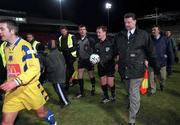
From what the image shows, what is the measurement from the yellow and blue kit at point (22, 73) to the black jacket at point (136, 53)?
2.00m

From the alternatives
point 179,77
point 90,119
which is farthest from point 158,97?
point 179,77

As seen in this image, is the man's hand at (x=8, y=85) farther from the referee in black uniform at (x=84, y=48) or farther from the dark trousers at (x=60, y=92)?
the referee in black uniform at (x=84, y=48)

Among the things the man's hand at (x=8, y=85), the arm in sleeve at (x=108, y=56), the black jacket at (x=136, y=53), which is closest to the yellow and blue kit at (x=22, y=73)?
the man's hand at (x=8, y=85)

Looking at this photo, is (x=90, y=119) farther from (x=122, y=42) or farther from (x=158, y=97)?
(x=158, y=97)

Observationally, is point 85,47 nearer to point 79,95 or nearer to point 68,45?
point 68,45

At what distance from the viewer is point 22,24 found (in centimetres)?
5194

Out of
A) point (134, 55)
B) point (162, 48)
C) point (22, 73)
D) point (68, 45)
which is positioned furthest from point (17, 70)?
point (162, 48)

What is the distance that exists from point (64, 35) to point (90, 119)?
346 cm

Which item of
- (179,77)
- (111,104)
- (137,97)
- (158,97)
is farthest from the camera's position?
(179,77)

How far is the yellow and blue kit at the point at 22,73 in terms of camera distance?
4629 millimetres

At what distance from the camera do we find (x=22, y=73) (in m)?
4.53

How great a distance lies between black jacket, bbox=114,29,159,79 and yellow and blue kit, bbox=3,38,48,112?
200cm

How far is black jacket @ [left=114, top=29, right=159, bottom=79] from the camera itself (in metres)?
5.93

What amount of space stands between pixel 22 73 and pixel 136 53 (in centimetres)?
241
